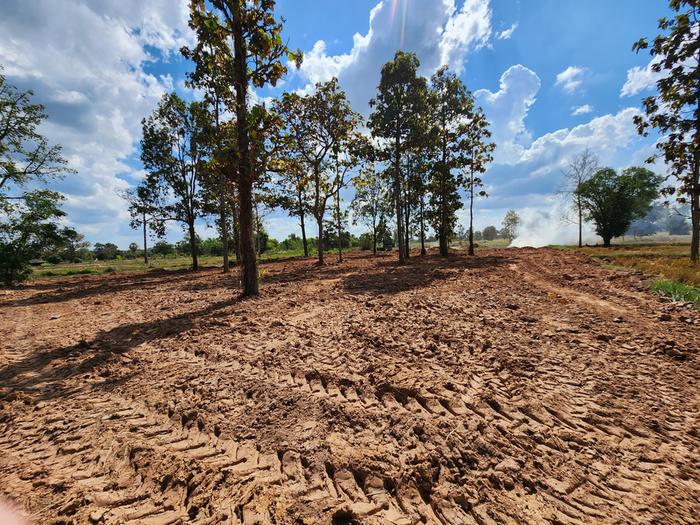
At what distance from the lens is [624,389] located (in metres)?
3.80

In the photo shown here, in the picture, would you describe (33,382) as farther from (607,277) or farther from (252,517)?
(607,277)

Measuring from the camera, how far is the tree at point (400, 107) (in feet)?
68.1

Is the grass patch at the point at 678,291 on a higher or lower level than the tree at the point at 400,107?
lower

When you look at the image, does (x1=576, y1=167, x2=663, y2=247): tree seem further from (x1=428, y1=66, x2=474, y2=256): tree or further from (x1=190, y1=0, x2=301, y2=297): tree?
(x1=190, y1=0, x2=301, y2=297): tree

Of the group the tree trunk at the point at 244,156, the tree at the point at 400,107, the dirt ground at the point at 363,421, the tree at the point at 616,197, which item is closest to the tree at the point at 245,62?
the tree trunk at the point at 244,156

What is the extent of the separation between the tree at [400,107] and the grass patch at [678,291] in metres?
13.5

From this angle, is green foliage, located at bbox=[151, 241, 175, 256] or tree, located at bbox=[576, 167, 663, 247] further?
green foliage, located at bbox=[151, 241, 175, 256]

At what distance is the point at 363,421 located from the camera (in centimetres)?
329

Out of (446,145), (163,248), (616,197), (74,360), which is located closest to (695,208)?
(446,145)

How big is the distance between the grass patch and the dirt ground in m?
0.89

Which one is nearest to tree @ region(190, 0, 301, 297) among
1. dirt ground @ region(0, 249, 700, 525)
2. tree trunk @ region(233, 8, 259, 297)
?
tree trunk @ region(233, 8, 259, 297)

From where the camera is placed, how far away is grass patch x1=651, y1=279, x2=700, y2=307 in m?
7.47

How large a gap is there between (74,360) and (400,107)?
22.9 m

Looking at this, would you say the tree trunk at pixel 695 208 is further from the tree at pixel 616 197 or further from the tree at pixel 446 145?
the tree at pixel 616 197
